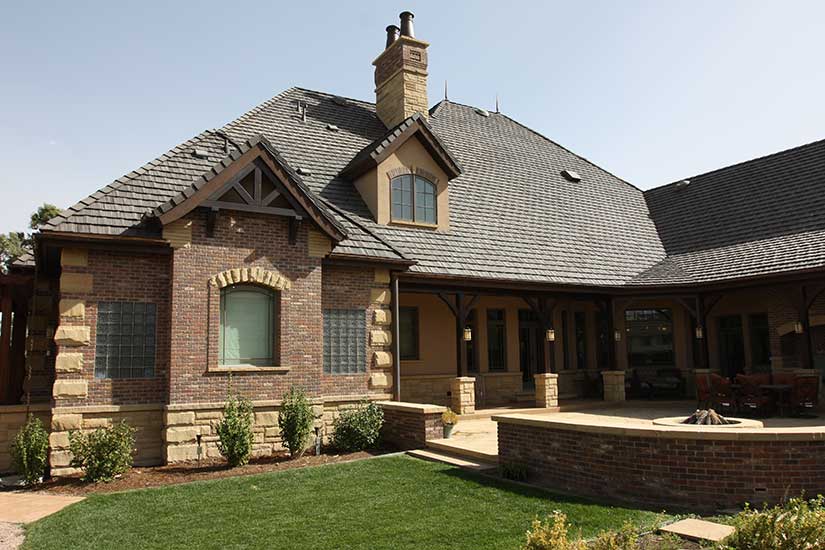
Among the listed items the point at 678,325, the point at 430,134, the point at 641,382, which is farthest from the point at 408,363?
the point at 678,325

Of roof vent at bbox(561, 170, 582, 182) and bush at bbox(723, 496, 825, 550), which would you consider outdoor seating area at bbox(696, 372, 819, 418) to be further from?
bush at bbox(723, 496, 825, 550)

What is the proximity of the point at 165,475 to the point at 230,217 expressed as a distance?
4.57 m

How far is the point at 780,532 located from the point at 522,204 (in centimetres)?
1558

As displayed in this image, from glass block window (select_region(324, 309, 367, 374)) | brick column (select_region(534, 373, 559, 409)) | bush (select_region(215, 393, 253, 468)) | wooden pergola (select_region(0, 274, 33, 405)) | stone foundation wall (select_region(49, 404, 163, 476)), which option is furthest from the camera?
brick column (select_region(534, 373, 559, 409))

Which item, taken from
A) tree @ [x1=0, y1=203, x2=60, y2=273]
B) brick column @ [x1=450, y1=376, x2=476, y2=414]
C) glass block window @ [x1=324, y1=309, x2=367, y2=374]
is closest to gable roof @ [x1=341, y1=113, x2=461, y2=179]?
glass block window @ [x1=324, y1=309, x2=367, y2=374]

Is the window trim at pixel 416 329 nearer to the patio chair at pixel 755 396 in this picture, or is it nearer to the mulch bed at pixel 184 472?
the mulch bed at pixel 184 472

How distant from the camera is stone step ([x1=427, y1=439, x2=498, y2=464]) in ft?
33.1

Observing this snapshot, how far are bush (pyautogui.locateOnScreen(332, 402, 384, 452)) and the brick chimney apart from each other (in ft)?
32.8

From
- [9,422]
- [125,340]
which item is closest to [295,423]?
[125,340]

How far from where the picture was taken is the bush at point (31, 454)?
9.81 metres

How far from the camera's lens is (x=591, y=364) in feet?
69.0

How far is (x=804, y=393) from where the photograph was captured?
45.9ft

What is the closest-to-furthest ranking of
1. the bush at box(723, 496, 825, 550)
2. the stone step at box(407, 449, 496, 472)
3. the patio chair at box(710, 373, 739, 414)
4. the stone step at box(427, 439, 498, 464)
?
1. the bush at box(723, 496, 825, 550)
2. the stone step at box(407, 449, 496, 472)
3. the stone step at box(427, 439, 498, 464)
4. the patio chair at box(710, 373, 739, 414)

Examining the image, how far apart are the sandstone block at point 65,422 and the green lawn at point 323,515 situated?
2.21 m
